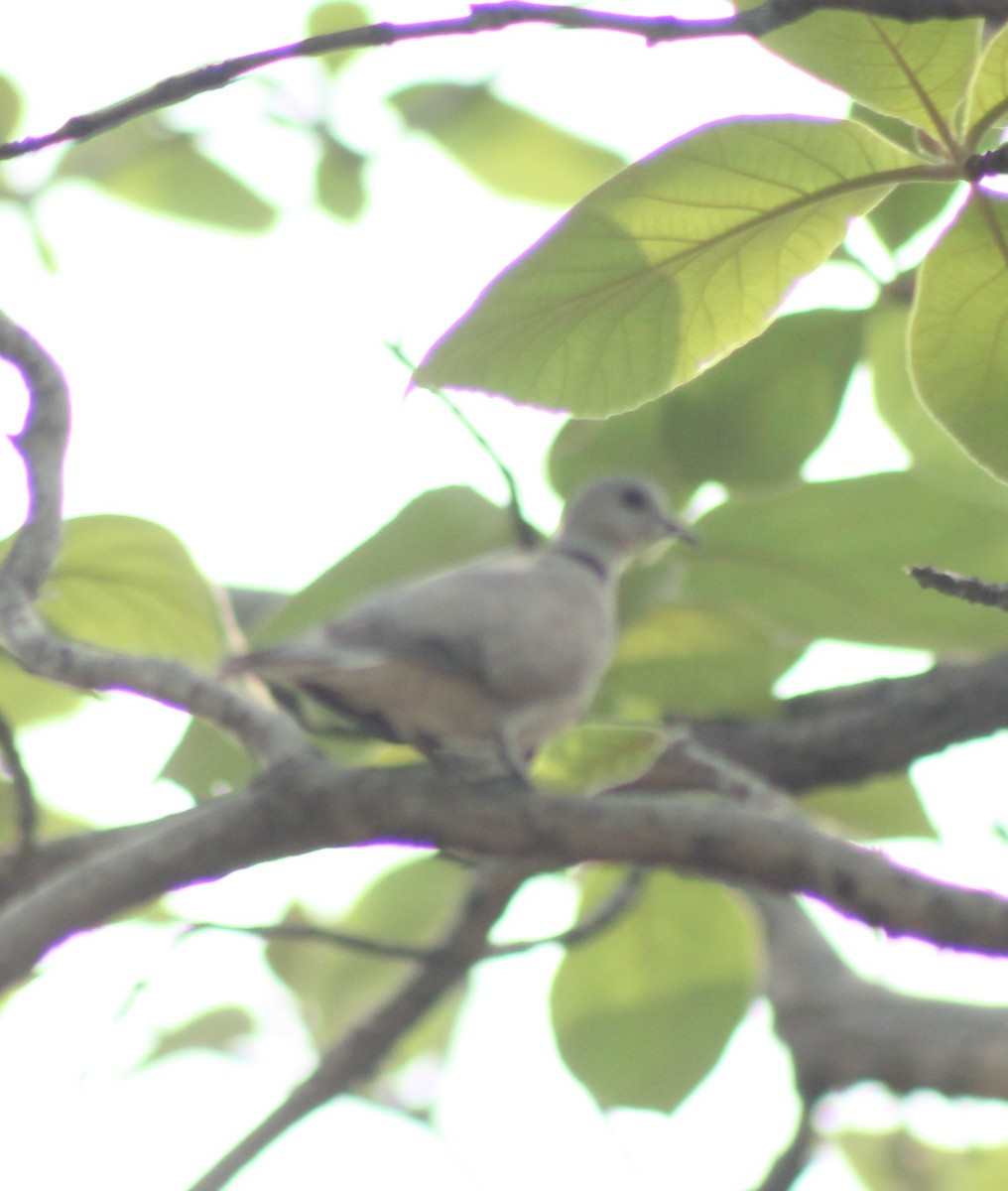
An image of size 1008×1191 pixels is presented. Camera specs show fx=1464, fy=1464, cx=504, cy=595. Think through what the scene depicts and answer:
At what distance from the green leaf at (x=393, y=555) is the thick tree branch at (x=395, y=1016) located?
0.56 metres

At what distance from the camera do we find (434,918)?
3.40 metres

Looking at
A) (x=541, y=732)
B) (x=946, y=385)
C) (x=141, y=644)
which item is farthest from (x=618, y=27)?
(x=541, y=732)

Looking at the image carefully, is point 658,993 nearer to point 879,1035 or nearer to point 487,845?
point 879,1035

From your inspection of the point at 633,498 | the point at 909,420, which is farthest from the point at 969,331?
the point at 633,498

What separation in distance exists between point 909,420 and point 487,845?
3.98ft

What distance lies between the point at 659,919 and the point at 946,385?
5.36ft

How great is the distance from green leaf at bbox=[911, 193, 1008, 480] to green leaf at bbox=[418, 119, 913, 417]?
0.09m

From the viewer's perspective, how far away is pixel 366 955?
10.2 ft

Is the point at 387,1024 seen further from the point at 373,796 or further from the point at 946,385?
the point at 946,385

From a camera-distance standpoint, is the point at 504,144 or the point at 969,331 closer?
the point at 969,331

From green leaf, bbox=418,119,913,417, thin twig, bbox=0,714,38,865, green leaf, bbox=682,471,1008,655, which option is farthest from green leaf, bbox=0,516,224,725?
green leaf, bbox=418,119,913,417

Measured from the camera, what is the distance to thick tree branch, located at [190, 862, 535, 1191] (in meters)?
2.32

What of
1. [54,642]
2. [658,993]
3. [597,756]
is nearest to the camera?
[54,642]

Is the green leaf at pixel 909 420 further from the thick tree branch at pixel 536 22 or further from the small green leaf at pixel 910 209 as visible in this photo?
the thick tree branch at pixel 536 22
